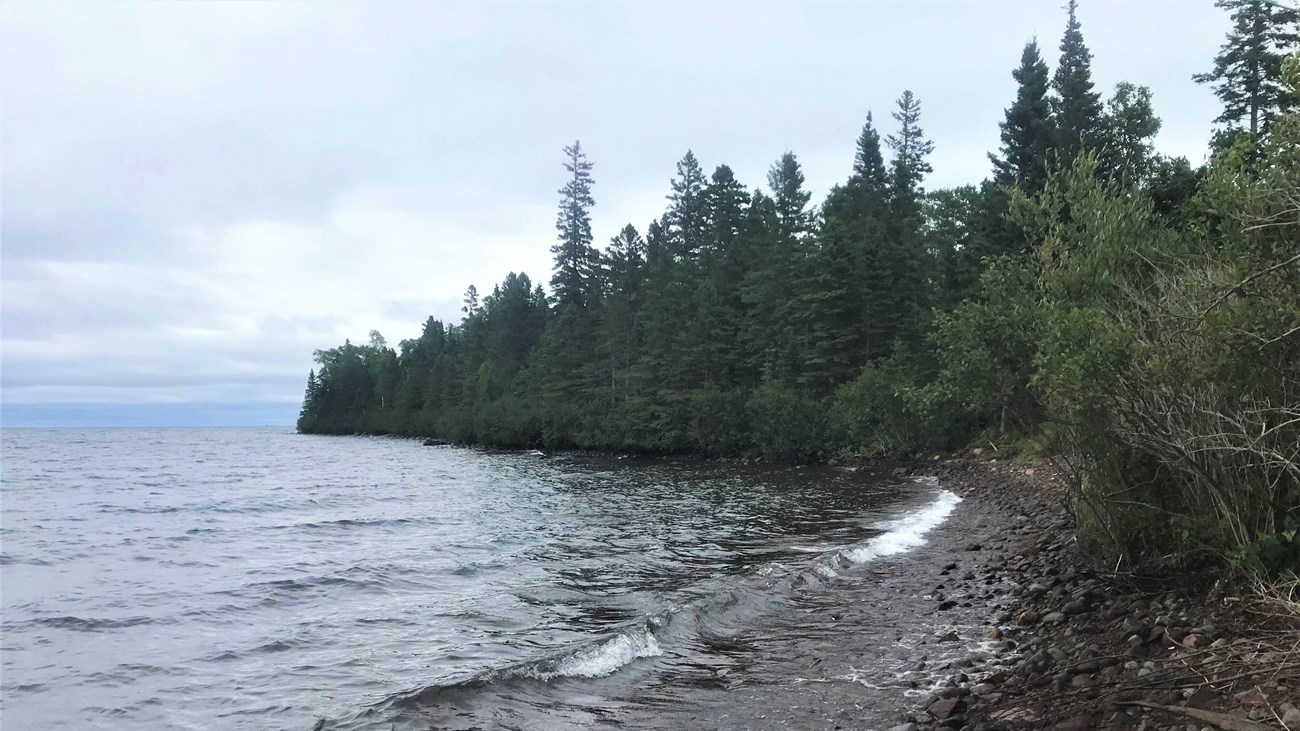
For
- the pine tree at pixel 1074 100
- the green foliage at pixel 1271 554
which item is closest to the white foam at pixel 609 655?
the green foliage at pixel 1271 554

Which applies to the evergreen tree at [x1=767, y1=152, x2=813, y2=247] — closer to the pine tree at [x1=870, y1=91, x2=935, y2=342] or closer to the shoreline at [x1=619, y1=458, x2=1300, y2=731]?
the pine tree at [x1=870, y1=91, x2=935, y2=342]

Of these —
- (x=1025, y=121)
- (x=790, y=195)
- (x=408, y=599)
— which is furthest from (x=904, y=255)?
(x=408, y=599)

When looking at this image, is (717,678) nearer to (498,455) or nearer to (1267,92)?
(1267,92)

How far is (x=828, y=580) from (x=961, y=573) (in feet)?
7.46

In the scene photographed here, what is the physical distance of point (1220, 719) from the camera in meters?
4.71

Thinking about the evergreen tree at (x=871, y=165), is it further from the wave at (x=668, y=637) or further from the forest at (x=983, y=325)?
the wave at (x=668, y=637)

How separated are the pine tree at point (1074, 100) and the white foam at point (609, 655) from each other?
33025 millimetres

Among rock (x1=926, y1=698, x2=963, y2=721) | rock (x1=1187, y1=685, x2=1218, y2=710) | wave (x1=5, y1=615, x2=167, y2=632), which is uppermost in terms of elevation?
rock (x1=1187, y1=685, x2=1218, y2=710)

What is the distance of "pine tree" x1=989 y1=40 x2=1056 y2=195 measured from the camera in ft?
132

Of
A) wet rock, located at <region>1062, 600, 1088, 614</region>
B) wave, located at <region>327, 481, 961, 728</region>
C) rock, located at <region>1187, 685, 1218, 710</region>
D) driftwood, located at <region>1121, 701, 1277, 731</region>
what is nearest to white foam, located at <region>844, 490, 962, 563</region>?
wave, located at <region>327, 481, 961, 728</region>

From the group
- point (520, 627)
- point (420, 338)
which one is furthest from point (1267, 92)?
point (420, 338)

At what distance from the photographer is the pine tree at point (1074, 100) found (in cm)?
3659

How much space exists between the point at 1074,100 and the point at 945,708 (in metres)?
43.2

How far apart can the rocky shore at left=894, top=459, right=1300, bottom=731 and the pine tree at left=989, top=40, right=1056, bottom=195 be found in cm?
3475
